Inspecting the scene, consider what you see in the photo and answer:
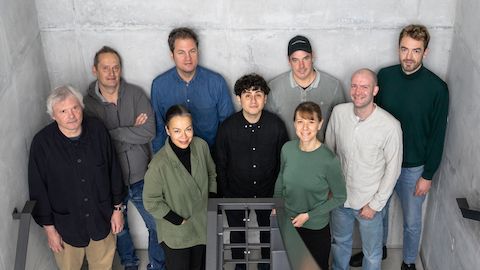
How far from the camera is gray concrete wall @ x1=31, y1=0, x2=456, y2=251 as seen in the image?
363cm

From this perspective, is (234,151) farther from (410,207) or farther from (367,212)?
(410,207)

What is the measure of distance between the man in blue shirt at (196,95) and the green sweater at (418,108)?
1.04 meters

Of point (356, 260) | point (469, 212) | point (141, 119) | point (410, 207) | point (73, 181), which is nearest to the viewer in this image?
point (469, 212)

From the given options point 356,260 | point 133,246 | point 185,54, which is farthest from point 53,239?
point 356,260

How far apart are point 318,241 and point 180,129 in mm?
1139

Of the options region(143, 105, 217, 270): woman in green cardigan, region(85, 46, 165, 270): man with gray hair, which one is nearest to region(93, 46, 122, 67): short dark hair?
region(85, 46, 165, 270): man with gray hair

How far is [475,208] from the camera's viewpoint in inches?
125

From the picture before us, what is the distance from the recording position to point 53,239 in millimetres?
3482

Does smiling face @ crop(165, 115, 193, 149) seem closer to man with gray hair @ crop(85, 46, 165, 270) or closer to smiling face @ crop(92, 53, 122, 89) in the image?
man with gray hair @ crop(85, 46, 165, 270)

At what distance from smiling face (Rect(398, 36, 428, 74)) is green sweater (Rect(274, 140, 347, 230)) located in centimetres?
76

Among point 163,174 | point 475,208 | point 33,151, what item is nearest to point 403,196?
point 475,208

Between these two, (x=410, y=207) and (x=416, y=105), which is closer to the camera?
(x=416, y=105)

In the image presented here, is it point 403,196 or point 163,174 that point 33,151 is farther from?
point 403,196

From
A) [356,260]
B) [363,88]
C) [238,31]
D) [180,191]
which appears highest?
[238,31]
